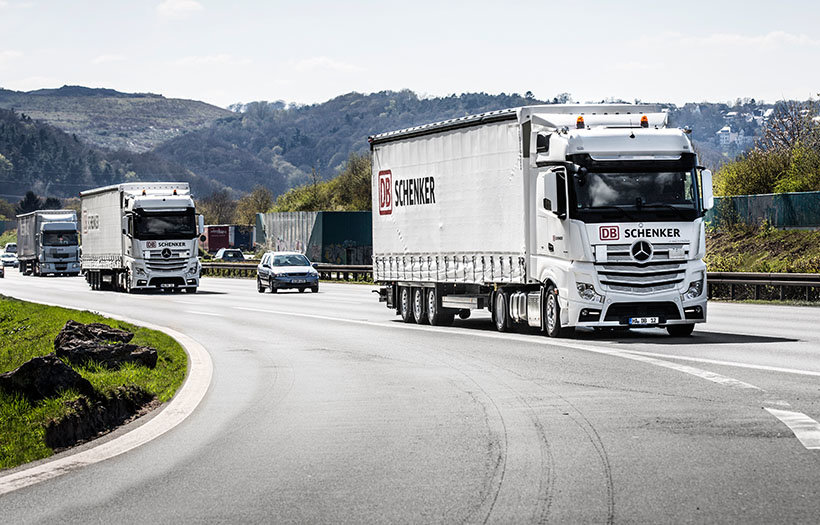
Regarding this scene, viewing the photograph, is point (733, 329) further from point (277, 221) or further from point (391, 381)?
point (277, 221)

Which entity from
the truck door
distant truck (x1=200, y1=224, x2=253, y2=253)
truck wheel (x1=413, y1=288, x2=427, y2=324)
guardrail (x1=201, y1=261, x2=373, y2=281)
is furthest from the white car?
the truck door

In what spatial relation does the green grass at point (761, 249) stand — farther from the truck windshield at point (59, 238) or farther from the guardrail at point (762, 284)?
the truck windshield at point (59, 238)

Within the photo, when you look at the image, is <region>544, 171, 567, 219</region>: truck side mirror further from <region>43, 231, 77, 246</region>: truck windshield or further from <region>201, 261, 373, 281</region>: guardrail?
<region>43, 231, 77, 246</region>: truck windshield

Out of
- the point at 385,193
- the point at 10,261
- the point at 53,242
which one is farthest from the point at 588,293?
the point at 10,261

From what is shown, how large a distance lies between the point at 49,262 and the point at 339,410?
68.8 m

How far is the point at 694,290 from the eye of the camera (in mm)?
20109

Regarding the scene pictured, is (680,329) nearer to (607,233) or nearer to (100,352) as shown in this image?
(607,233)

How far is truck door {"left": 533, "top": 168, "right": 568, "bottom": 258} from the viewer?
1997 cm

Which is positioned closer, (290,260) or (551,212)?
(551,212)

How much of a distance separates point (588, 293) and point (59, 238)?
206 ft

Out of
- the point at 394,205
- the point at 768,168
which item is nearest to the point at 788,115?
the point at 768,168

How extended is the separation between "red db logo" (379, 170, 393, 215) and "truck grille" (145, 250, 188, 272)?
68.8 ft

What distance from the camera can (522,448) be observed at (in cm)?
952

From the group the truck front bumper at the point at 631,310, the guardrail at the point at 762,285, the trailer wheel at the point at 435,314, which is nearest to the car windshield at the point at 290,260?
the guardrail at the point at 762,285
